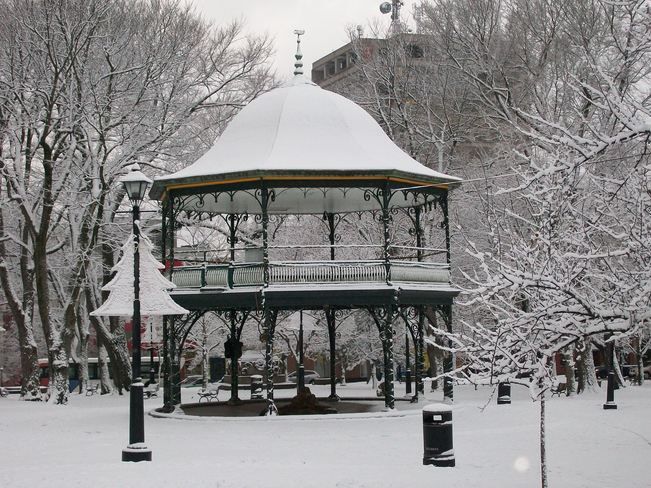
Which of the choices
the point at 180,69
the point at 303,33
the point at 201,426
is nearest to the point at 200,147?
the point at 180,69

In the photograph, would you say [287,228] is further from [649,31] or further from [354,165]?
[649,31]

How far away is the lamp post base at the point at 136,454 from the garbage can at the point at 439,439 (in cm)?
490

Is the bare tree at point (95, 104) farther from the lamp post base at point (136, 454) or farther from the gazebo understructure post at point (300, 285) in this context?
the lamp post base at point (136, 454)

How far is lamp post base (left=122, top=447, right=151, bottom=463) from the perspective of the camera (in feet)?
60.7

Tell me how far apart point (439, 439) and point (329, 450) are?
3329 millimetres

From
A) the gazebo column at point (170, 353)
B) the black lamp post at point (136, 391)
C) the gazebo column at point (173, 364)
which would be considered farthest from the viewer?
the gazebo column at point (170, 353)

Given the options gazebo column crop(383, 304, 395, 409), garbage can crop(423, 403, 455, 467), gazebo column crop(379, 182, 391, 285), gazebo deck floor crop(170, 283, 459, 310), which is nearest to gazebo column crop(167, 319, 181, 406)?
gazebo deck floor crop(170, 283, 459, 310)

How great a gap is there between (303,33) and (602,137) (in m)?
23.1

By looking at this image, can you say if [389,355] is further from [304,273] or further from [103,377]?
[103,377]

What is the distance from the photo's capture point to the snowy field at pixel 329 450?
16.6 m

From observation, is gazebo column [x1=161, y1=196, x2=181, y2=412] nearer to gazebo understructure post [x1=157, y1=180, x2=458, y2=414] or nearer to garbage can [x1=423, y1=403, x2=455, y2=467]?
gazebo understructure post [x1=157, y1=180, x2=458, y2=414]

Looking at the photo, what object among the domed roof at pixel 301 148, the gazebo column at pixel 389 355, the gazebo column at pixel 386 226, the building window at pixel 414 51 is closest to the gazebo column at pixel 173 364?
the domed roof at pixel 301 148

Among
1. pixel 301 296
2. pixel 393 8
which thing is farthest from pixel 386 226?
pixel 393 8

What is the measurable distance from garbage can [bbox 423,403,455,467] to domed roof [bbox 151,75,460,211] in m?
11.2
